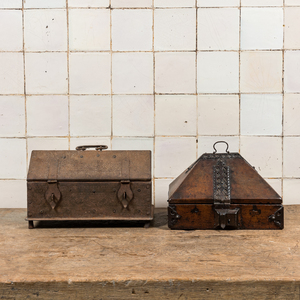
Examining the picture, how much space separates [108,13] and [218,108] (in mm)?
1324

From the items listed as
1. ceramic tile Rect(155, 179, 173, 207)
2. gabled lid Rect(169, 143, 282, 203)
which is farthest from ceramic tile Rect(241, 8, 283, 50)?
ceramic tile Rect(155, 179, 173, 207)

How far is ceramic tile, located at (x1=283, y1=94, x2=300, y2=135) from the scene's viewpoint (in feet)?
10.2

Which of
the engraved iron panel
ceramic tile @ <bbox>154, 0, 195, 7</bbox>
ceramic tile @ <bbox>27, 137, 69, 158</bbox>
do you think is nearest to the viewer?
the engraved iron panel

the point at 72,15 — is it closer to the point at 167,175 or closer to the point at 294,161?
the point at 167,175

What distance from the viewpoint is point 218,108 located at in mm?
3105

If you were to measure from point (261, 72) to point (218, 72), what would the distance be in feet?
1.29

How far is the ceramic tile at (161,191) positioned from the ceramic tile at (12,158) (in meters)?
1.26

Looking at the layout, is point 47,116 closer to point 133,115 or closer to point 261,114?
point 133,115

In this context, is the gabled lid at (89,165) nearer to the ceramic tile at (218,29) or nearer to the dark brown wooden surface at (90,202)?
the dark brown wooden surface at (90,202)

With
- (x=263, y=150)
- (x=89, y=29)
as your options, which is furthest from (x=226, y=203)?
(x=89, y=29)

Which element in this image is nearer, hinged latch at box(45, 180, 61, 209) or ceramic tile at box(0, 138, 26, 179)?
hinged latch at box(45, 180, 61, 209)

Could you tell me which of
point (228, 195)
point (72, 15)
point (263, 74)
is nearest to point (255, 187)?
point (228, 195)

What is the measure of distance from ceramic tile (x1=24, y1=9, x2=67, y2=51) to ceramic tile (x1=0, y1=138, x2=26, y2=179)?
0.88 meters

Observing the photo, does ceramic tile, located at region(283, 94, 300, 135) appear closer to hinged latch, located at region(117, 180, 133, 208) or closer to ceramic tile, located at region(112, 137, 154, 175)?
ceramic tile, located at region(112, 137, 154, 175)
